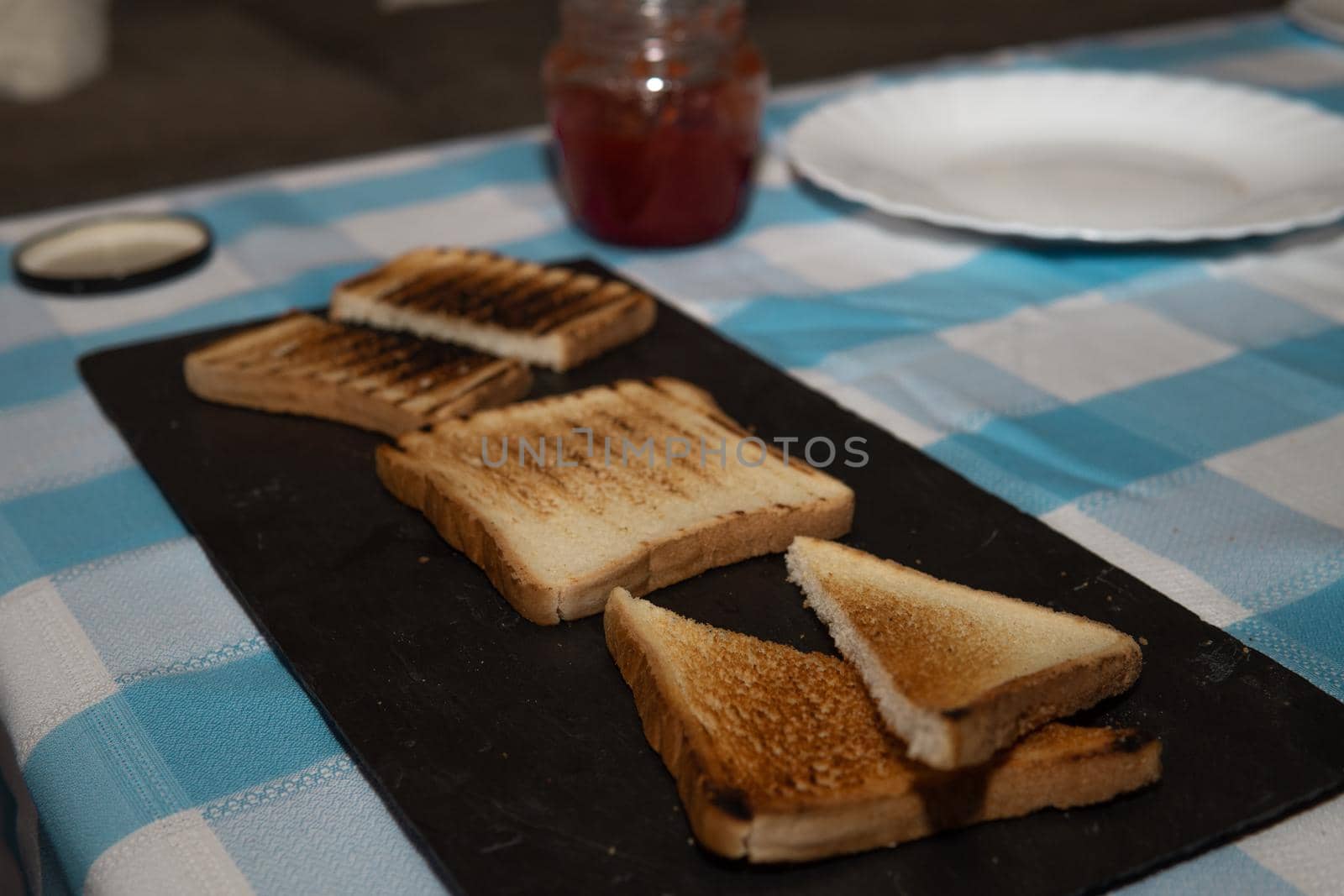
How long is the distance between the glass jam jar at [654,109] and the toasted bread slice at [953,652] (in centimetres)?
94

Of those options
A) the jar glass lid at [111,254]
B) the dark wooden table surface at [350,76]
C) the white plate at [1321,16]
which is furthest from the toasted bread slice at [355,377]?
the white plate at [1321,16]

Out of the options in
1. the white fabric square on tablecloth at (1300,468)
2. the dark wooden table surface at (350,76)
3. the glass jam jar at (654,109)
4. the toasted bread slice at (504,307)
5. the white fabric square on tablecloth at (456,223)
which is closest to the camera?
the white fabric square on tablecloth at (1300,468)

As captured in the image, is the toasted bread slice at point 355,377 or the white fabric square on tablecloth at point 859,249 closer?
the toasted bread slice at point 355,377

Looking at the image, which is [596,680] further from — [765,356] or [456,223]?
[456,223]

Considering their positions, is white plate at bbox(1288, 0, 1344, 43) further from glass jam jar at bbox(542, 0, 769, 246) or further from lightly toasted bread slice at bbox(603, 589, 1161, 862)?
lightly toasted bread slice at bbox(603, 589, 1161, 862)

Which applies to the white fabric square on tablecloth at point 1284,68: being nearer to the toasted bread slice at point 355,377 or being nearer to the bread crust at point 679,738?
the toasted bread slice at point 355,377

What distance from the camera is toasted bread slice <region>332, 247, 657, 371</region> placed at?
5.87 feet

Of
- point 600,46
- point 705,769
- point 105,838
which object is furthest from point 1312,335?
point 105,838

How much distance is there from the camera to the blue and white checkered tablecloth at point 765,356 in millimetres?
1069

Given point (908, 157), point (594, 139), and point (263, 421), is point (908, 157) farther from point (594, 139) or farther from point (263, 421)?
point (263, 421)

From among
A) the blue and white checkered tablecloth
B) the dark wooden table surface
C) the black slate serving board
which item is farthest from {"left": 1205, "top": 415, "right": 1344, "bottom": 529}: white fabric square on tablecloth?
the dark wooden table surface

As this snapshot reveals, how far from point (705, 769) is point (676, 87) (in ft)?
4.17

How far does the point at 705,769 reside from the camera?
1001mm

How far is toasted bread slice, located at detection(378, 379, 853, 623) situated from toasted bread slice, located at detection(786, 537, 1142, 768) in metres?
0.09
